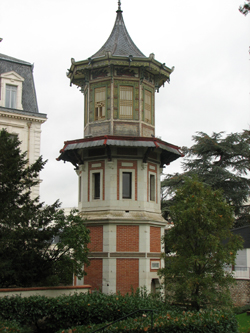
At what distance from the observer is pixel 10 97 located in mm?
33781

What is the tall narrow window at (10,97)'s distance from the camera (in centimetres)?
3359

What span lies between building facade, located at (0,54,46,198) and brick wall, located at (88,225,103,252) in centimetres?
943

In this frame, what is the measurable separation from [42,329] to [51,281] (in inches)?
95.3

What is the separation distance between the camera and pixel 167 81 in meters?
28.7

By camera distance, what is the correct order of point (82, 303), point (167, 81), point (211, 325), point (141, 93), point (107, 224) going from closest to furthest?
1. point (211, 325)
2. point (82, 303)
3. point (107, 224)
4. point (141, 93)
5. point (167, 81)

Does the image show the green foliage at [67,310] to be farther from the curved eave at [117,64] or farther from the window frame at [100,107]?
the curved eave at [117,64]

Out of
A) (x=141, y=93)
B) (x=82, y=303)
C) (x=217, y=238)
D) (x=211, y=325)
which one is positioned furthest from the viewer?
(x=141, y=93)

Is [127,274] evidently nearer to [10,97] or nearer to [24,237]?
[24,237]

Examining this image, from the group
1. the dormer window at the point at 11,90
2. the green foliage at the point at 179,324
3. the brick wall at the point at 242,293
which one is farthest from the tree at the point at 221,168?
the green foliage at the point at 179,324

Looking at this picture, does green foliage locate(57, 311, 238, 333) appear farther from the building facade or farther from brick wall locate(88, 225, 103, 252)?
the building facade

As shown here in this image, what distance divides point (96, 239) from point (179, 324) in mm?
11248

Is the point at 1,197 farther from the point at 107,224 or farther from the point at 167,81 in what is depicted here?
the point at 167,81

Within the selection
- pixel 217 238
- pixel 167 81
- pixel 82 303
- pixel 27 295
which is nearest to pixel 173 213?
pixel 217 238

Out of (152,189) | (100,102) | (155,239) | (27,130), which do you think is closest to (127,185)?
(152,189)
